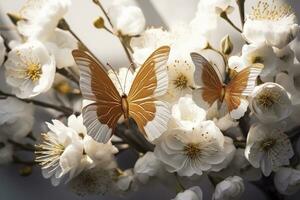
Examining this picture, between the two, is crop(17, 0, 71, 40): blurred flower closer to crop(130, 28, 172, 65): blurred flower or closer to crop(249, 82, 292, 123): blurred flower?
crop(130, 28, 172, 65): blurred flower

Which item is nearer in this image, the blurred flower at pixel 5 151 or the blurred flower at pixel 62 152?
the blurred flower at pixel 62 152

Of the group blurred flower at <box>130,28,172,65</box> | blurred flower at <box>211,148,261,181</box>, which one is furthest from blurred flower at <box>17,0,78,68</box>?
blurred flower at <box>211,148,261,181</box>

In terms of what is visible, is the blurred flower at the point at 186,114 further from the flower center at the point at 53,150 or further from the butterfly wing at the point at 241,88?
the flower center at the point at 53,150

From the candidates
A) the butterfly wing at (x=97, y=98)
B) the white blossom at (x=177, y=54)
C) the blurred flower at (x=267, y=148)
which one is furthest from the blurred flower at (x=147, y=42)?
the blurred flower at (x=267, y=148)

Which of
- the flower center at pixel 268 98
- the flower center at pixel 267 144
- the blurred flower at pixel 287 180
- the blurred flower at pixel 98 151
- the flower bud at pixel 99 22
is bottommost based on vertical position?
the blurred flower at pixel 287 180

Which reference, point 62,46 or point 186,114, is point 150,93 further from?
point 62,46

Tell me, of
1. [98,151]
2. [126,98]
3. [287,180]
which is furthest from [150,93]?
[287,180]

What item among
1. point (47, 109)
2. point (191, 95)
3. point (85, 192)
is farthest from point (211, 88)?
point (47, 109)

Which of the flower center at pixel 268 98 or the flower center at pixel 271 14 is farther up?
the flower center at pixel 271 14
